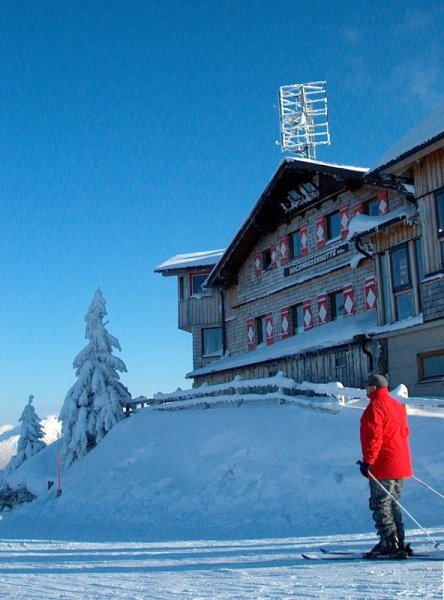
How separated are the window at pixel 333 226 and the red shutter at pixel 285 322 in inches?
138

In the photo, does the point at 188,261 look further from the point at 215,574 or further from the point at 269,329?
the point at 215,574

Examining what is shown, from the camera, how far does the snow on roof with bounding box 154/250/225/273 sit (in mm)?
33656

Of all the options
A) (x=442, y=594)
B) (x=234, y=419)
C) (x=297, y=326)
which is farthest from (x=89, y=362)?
(x=442, y=594)

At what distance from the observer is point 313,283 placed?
2598cm

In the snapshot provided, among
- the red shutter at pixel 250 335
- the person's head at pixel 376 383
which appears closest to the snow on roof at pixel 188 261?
the red shutter at pixel 250 335

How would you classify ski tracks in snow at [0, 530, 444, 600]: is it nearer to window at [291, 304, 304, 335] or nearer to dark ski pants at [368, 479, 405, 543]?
dark ski pants at [368, 479, 405, 543]

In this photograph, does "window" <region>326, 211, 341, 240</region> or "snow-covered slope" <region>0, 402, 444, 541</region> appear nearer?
"snow-covered slope" <region>0, 402, 444, 541</region>

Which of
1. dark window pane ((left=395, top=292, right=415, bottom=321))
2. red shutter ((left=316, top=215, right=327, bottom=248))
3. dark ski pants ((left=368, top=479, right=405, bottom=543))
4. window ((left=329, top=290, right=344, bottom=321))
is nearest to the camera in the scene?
dark ski pants ((left=368, top=479, right=405, bottom=543))

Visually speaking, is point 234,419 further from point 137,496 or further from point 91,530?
point 91,530

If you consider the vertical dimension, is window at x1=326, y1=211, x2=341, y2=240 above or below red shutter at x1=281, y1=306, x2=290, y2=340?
above

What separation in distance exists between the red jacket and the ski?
74 cm

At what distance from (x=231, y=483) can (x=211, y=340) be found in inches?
776

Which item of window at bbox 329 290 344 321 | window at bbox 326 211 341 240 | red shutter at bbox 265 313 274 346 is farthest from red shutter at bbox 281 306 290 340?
window at bbox 326 211 341 240

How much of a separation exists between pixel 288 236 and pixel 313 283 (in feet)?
9.06
